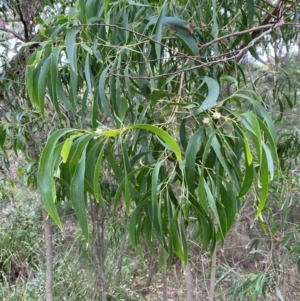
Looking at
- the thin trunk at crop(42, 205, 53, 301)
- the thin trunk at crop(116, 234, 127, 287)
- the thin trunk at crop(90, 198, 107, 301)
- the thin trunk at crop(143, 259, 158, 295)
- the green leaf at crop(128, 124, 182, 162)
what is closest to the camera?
the green leaf at crop(128, 124, 182, 162)

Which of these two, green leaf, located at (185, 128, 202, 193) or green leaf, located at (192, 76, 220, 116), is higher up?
green leaf, located at (192, 76, 220, 116)

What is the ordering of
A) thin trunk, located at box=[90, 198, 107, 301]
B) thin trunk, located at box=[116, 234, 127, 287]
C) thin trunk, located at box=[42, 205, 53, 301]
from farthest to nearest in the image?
thin trunk, located at box=[116, 234, 127, 287] → thin trunk, located at box=[90, 198, 107, 301] → thin trunk, located at box=[42, 205, 53, 301]

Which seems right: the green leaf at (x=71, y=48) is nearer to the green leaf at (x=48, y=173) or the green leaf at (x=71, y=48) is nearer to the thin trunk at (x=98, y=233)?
the green leaf at (x=48, y=173)

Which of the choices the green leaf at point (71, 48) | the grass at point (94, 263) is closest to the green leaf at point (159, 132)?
the green leaf at point (71, 48)

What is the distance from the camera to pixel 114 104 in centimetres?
90

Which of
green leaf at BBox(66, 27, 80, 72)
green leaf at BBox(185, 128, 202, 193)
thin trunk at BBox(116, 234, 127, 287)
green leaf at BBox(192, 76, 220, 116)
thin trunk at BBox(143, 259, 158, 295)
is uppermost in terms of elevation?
green leaf at BBox(66, 27, 80, 72)

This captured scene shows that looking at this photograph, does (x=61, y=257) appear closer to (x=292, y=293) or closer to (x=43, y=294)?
(x=43, y=294)

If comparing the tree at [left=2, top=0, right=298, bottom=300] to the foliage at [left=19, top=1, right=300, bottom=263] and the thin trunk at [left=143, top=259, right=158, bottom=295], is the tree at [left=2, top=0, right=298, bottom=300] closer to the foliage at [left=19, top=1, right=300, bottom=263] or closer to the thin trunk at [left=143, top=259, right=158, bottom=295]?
the foliage at [left=19, top=1, right=300, bottom=263]

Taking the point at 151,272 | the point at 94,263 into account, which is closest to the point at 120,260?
the point at 94,263

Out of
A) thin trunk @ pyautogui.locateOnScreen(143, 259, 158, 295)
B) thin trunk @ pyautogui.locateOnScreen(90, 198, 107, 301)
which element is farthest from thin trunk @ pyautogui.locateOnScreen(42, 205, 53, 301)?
thin trunk @ pyautogui.locateOnScreen(143, 259, 158, 295)

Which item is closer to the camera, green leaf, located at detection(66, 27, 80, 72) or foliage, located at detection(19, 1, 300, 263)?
foliage, located at detection(19, 1, 300, 263)

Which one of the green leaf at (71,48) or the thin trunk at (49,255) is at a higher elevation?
the green leaf at (71,48)

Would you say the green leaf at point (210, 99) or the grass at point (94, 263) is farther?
the grass at point (94, 263)

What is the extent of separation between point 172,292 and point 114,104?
205 cm
